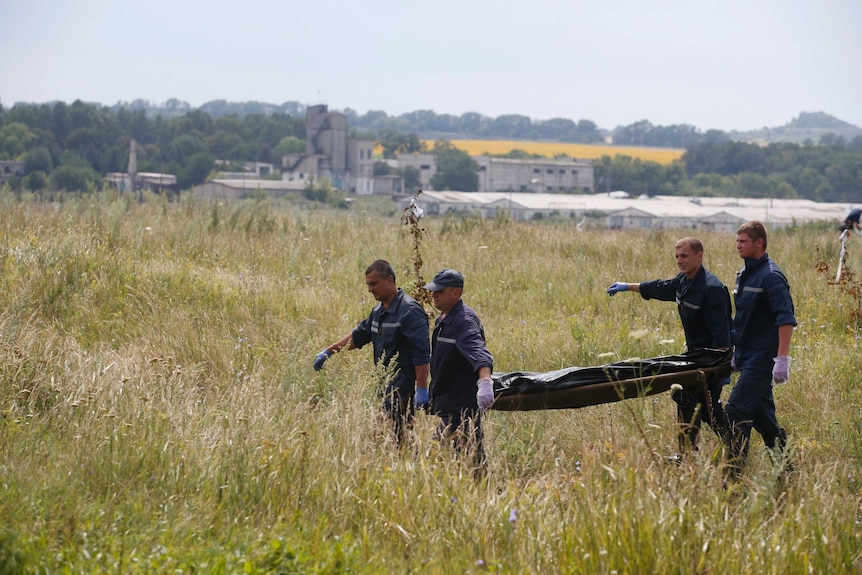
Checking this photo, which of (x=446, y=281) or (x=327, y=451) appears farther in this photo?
(x=446, y=281)

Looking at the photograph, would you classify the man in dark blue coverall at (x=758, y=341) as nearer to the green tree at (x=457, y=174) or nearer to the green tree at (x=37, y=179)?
the green tree at (x=37, y=179)

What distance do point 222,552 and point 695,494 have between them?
2.59m

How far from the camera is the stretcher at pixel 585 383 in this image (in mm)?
7242

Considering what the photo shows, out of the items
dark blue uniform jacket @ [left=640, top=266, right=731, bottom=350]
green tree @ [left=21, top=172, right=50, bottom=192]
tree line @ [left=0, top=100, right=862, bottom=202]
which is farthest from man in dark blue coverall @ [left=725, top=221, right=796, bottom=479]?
tree line @ [left=0, top=100, right=862, bottom=202]

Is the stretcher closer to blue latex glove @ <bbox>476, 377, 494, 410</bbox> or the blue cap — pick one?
blue latex glove @ <bbox>476, 377, 494, 410</bbox>

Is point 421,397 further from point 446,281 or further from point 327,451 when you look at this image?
point 327,451

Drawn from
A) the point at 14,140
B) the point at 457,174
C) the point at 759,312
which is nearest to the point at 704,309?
the point at 759,312

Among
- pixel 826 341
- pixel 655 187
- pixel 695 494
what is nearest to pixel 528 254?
pixel 826 341

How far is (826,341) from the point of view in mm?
11469

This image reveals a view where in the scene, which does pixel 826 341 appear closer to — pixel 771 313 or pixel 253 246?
pixel 771 313

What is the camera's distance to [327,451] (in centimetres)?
618

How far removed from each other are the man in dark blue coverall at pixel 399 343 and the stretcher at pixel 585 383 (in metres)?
0.55

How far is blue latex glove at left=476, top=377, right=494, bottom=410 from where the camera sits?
6617mm

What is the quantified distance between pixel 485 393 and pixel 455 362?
0.55m
